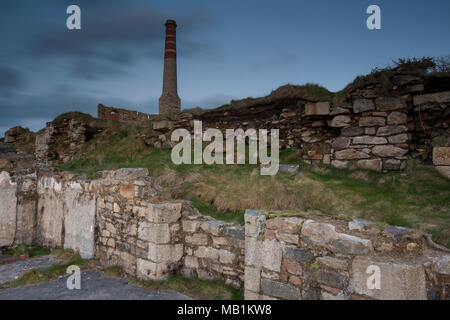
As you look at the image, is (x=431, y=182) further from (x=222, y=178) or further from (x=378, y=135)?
(x=222, y=178)

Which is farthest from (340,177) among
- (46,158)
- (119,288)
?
(46,158)

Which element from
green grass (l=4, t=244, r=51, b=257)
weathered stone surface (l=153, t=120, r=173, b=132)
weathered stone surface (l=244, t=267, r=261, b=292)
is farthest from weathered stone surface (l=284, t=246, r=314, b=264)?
weathered stone surface (l=153, t=120, r=173, b=132)

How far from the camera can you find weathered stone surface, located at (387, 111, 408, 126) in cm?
675

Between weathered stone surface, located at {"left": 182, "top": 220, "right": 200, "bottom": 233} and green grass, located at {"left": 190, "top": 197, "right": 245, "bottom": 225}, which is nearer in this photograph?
weathered stone surface, located at {"left": 182, "top": 220, "right": 200, "bottom": 233}

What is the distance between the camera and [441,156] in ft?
20.2

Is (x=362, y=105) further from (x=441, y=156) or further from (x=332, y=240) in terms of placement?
(x=332, y=240)

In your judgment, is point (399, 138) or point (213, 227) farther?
point (399, 138)

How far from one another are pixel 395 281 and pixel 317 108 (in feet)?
19.2

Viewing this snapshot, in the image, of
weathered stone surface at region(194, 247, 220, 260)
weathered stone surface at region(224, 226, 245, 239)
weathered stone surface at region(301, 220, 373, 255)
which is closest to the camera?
weathered stone surface at region(301, 220, 373, 255)

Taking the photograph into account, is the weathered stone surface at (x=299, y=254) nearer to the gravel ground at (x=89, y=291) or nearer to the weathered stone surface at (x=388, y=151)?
the gravel ground at (x=89, y=291)

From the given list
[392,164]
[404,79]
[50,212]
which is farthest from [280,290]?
[50,212]

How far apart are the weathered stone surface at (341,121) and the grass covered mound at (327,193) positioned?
114 cm

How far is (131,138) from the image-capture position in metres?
11.9

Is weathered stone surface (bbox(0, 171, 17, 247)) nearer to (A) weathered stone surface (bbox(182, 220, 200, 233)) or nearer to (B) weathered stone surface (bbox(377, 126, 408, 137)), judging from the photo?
(A) weathered stone surface (bbox(182, 220, 200, 233))
